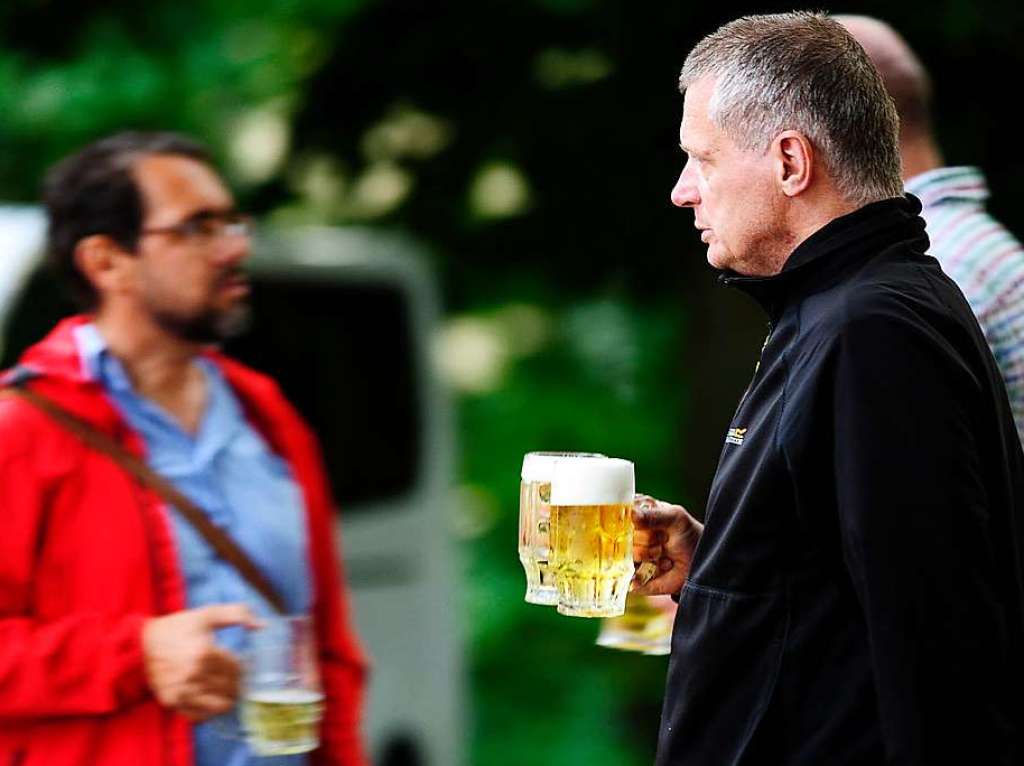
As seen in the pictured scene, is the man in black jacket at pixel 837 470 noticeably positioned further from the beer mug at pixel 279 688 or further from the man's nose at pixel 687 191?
the beer mug at pixel 279 688

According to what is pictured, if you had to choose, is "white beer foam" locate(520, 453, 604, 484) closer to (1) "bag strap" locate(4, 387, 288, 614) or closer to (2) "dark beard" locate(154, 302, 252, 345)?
(1) "bag strap" locate(4, 387, 288, 614)

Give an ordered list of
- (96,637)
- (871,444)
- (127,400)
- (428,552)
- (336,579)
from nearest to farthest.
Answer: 1. (871,444)
2. (96,637)
3. (127,400)
4. (336,579)
5. (428,552)

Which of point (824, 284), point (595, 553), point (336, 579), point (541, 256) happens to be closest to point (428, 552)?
point (541, 256)

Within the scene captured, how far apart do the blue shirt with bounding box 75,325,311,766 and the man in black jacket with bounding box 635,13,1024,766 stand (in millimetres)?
1105

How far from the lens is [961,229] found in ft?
10.4

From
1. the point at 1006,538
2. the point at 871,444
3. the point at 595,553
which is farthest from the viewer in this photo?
the point at 595,553

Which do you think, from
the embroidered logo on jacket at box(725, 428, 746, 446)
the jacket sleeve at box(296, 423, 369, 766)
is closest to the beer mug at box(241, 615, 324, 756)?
the jacket sleeve at box(296, 423, 369, 766)

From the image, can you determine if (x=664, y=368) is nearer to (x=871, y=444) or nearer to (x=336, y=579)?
(x=336, y=579)

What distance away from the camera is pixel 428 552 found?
6094 mm

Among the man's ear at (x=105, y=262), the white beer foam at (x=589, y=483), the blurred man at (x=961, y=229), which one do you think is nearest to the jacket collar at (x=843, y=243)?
the white beer foam at (x=589, y=483)

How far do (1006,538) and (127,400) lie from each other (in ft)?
5.71

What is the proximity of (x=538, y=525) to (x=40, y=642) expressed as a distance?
959mm

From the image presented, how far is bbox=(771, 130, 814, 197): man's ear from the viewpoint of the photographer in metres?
2.25

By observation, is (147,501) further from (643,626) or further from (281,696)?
(643,626)
